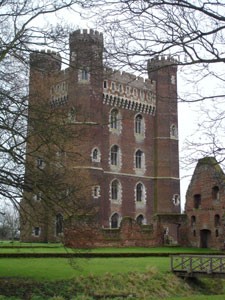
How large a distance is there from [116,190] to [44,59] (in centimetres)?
3541

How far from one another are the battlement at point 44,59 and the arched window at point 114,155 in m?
34.3

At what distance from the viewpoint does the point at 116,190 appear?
160 feet

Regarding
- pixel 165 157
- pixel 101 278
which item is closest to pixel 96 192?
pixel 165 157

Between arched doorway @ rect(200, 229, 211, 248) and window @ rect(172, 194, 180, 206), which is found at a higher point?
window @ rect(172, 194, 180, 206)

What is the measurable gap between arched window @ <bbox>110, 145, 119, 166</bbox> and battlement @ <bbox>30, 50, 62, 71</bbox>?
1350 inches

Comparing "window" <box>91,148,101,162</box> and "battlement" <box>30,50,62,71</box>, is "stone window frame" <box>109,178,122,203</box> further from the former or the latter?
"battlement" <box>30,50,62,71</box>

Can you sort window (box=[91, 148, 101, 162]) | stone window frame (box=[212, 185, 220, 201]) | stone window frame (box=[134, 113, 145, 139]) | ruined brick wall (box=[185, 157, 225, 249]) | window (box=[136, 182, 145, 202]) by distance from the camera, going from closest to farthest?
1. ruined brick wall (box=[185, 157, 225, 249])
2. stone window frame (box=[212, 185, 220, 201])
3. window (box=[91, 148, 101, 162])
4. window (box=[136, 182, 145, 202])
5. stone window frame (box=[134, 113, 145, 139])

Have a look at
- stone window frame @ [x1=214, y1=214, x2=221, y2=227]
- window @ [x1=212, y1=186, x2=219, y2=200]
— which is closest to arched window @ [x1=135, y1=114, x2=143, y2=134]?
window @ [x1=212, y1=186, x2=219, y2=200]

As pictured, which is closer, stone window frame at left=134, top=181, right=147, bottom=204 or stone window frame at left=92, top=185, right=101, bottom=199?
stone window frame at left=92, top=185, right=101, bottom=199

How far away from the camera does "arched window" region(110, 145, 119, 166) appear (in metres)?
48.9

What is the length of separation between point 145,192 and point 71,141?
119ft

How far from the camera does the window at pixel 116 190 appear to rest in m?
48.3

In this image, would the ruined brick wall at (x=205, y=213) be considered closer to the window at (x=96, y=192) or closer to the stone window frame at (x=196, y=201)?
the stone window frame at (x=196, y=201)

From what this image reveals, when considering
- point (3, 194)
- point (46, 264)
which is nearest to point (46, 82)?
point (3, 194)
